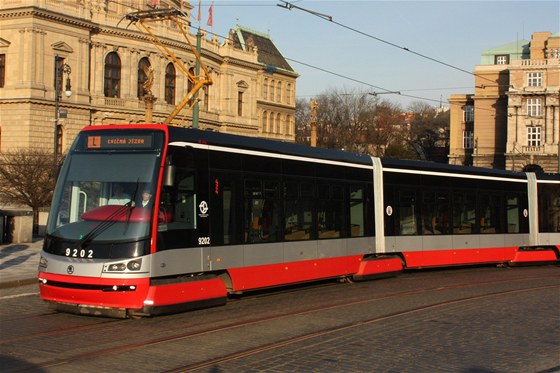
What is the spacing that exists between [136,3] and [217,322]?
64.5m

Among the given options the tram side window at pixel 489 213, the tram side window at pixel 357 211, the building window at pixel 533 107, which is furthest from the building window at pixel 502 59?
the tram side window at pixel 357 211

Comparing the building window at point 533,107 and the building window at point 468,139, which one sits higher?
the building window at point 533,107

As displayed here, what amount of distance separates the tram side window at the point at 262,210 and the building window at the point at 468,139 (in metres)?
A: 94.0

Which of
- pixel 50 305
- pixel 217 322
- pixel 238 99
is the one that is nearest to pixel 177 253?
pixel 217 322

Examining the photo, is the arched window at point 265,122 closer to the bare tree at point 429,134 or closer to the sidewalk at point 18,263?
the bare tree at point 429,134

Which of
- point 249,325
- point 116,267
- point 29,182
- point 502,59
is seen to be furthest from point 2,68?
point 502,59

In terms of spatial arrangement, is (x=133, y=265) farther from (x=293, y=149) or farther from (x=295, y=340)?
(x=293, y=149)

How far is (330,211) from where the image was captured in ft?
54.2

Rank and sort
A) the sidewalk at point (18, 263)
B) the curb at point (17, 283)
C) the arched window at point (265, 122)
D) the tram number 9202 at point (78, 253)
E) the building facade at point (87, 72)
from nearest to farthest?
the tram number 9202 at point (78, 253), the curb at point (17, 283), the sidewalk at point (18, 263), the building facade at point (87, 72), the arched window at point (265, 122)

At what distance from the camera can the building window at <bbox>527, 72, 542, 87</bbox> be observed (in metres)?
94.4

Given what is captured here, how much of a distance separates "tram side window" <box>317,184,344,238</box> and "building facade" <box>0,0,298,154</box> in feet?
115

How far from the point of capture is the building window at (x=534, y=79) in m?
94.4

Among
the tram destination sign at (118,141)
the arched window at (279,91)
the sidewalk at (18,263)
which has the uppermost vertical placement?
the arched window at (279,91)

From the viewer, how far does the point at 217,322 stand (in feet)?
37.7
